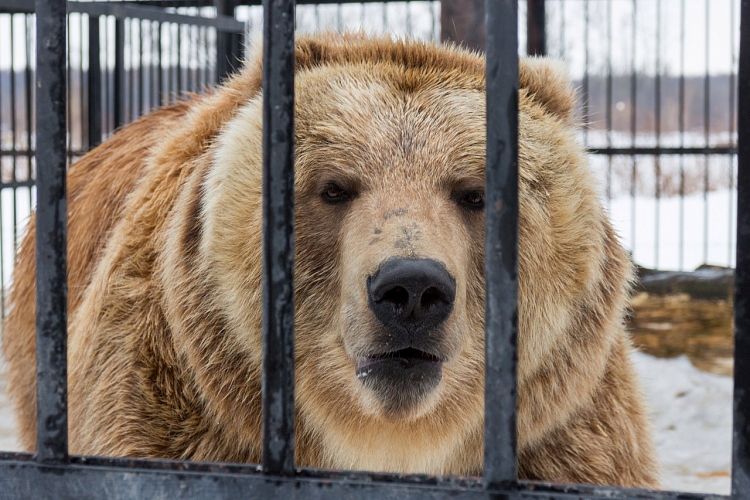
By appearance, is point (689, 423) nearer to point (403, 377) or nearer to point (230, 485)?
point (403, 377)

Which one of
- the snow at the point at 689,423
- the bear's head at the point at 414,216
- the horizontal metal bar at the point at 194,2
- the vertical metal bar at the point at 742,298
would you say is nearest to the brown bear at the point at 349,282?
the bear's head at the point at 414,216

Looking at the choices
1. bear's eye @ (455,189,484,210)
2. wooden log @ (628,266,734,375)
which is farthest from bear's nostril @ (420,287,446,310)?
wooden log @ (628,266,734,375)

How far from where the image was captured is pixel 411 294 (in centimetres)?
187

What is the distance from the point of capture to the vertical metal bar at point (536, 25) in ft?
17.7

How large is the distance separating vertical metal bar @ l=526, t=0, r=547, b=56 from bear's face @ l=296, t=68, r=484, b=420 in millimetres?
3054

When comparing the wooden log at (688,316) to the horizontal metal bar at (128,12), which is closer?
the horizontal metal bar at (128,12)

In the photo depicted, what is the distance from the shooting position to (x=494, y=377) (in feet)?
3.84

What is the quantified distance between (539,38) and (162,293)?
3576mm

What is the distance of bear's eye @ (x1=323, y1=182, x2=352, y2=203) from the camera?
7.73 feet

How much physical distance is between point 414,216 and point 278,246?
3.10 ft

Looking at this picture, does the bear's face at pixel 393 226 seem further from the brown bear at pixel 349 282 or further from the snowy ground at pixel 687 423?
the snowy ground at pixel 687 423

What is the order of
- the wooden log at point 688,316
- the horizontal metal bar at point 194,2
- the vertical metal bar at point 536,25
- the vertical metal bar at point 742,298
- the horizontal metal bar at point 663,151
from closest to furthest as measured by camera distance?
the vertical metal bar at point 742,298
the vertical metal bar at point 536,25
the wooden log at point 688,316
the horizontal metal bar at point 194,2
the horizontal metal bar at point 663,151

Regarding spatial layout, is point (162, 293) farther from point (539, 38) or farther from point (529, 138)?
point (539, 38)

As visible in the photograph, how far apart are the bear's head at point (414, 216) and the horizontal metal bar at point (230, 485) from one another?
920mm
